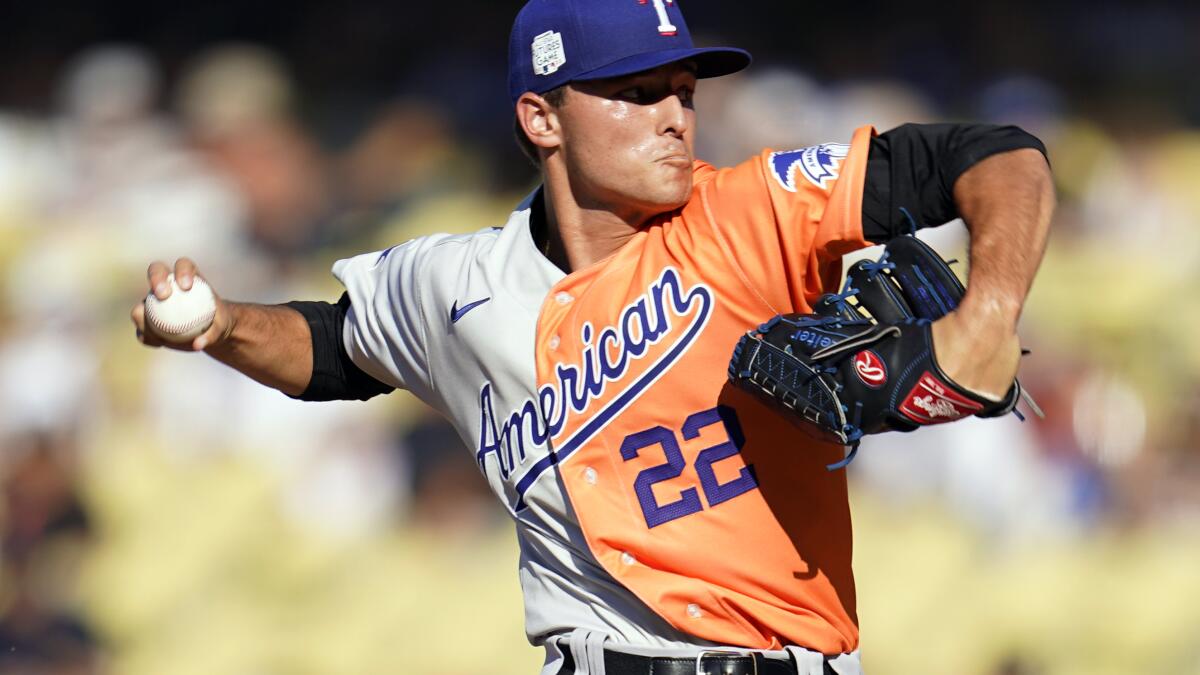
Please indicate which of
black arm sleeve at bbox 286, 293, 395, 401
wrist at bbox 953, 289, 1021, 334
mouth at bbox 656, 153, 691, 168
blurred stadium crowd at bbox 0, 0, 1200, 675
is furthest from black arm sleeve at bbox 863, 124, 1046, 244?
blurred stadium crowd at bbox 0, 0, 1200, 675

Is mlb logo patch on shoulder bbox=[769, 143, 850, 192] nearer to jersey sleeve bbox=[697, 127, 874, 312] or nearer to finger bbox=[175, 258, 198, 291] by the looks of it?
jersey sleeve bbox=[697, 127, 874, 312]

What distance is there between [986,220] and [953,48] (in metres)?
3.34

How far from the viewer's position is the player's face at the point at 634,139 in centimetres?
241

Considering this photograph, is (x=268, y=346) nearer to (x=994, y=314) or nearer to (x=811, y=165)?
(x=811, y=165)

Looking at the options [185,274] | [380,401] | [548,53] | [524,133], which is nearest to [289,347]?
[185,274]

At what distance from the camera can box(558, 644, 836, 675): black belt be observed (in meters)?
2.20

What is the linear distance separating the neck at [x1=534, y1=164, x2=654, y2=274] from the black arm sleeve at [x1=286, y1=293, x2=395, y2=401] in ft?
1.70

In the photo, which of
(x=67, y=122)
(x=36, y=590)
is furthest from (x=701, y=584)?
(x=67, y=122)

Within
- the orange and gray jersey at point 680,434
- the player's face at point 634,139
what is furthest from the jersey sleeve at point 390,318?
the player's face at point 634,139

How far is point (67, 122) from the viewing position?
16.1 ft

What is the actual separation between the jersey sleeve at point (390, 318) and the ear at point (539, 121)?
0.32 metres

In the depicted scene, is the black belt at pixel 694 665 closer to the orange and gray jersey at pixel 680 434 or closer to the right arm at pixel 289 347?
the orange and gray jersey at pixel 680 434

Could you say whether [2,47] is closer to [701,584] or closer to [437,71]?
[437,71]

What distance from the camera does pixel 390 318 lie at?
8.77ft
